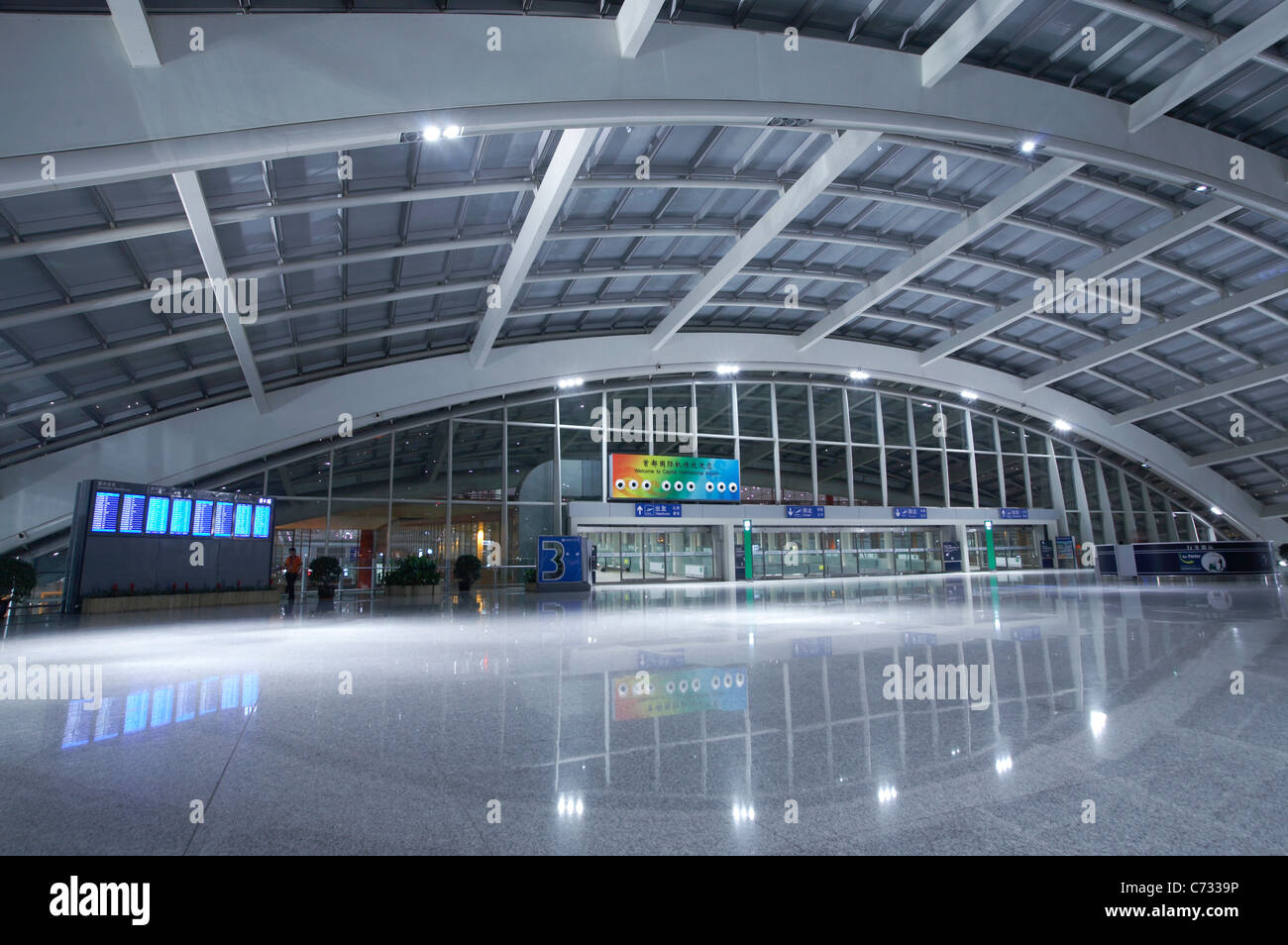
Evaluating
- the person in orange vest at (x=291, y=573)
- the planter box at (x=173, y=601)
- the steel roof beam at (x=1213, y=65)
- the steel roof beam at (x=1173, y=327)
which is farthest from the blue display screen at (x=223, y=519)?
the steel roof beam at (x=1173, y=327)

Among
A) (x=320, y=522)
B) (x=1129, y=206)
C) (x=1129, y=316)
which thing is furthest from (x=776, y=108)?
(x=1129, y=316)

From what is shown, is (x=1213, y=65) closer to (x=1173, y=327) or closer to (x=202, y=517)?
(x=1173, y=327)

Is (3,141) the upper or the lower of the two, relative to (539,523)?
upper

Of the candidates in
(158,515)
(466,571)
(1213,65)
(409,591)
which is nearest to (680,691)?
(1213,65)

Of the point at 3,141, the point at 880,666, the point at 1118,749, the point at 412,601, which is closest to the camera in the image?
the point at 1118,749

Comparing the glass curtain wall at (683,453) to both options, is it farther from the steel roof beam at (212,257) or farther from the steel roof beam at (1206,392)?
the steel roof beam at (212,257)

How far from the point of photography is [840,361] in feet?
94.9

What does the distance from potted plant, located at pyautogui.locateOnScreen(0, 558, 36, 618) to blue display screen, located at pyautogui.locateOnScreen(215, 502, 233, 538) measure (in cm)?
403

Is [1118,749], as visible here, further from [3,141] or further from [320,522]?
[320,522]

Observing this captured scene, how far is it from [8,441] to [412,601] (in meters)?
12.2

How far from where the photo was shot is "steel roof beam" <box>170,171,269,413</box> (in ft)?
37.8

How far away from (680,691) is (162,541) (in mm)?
17962

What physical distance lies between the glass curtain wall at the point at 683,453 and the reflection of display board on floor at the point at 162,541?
3.85 m

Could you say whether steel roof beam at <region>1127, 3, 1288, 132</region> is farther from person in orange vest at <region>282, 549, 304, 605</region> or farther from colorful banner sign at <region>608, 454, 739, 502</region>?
person in orange vest at <region>282, 549, 304, 605</region>
